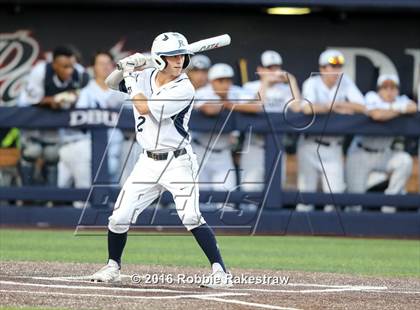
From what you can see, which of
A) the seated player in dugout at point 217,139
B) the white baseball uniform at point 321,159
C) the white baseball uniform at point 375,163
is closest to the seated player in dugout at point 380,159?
the white baseball uniform at point 375,163

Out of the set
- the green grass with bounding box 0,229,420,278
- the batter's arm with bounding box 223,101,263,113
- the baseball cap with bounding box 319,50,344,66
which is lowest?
the green grass with bounding box 0,229,420,278

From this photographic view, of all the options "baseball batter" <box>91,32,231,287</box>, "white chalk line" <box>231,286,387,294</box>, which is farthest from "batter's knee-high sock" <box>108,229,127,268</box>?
"white chalk line" <box>231,286,387,294</box>

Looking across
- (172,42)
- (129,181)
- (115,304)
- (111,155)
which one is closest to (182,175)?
(129,181)

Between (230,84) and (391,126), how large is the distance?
1985mm

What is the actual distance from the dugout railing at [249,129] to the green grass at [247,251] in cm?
51

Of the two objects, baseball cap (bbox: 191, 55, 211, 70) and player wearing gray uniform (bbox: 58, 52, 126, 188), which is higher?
baseball cap (bbox: 191, 55, 211, 70)

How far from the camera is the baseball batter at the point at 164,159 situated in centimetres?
763

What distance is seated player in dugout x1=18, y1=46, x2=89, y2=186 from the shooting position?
41.3 ft

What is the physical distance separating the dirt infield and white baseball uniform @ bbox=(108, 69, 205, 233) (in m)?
0.52

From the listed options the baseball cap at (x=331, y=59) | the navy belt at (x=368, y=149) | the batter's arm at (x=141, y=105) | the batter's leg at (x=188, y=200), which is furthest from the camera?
the baseball cap at (x=331, y=59)

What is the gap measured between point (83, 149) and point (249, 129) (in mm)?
1974

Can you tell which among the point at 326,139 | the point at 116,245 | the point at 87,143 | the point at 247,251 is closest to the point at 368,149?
the point at 326,139

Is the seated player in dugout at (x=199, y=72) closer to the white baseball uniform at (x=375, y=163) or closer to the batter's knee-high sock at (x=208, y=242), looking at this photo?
the white baseball uniform at (x=375, y=163)

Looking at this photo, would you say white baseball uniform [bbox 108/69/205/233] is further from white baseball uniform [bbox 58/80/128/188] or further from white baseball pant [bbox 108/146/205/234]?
white baseball uniform [bbox 58/80/128/188]
